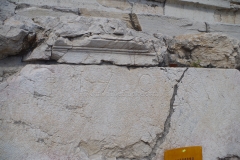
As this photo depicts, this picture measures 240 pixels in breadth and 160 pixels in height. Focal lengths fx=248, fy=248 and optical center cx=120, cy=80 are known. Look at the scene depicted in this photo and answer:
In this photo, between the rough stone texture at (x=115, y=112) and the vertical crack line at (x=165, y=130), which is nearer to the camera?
the rough stone texture at (x=115, y=112)

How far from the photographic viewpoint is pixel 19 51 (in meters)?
1.25

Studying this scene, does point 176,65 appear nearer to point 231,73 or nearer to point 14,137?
point 231,73

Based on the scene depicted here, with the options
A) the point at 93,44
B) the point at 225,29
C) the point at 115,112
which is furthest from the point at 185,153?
the point at 225,29

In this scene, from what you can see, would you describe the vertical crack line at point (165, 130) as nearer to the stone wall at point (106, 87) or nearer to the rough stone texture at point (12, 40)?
the stone wall at point (106, 87)

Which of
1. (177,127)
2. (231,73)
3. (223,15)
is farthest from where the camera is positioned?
(223,15)

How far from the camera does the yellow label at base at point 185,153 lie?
135 centimetres

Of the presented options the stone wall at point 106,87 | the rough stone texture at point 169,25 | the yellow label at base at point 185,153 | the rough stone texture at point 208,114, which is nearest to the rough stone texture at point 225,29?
the rough stone texture at point 169,25

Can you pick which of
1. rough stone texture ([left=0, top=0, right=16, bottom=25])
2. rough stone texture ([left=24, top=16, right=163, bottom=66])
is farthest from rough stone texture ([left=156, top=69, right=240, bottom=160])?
rough stone texture ([left=0, top=0, right=16, bottom=25])

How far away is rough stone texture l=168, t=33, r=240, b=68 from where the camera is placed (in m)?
1.58

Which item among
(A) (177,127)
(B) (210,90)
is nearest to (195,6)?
(B) (210,90)

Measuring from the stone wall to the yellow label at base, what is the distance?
0.03m

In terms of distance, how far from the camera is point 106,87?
1.29m

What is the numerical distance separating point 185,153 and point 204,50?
0.66 meters

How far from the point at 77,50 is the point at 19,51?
288 millimetres
